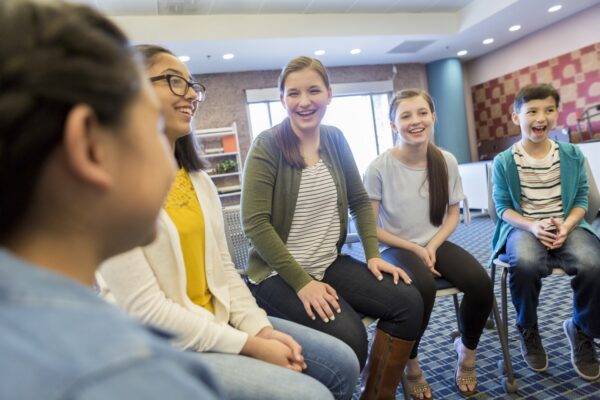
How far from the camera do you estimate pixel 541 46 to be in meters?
5.91

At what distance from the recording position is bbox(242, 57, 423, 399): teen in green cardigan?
120cm

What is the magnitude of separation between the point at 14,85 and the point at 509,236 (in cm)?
182

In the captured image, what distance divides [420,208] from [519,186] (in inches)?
20.2

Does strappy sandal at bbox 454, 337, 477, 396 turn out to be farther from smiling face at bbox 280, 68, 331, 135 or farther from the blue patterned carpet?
smiling face at bbox 280, 68, 331, 135

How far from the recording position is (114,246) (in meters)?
0.41

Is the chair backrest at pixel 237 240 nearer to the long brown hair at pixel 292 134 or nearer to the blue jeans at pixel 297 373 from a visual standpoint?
the long brown hair at pixel 292 134

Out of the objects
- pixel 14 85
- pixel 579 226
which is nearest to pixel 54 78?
pixel 14 85

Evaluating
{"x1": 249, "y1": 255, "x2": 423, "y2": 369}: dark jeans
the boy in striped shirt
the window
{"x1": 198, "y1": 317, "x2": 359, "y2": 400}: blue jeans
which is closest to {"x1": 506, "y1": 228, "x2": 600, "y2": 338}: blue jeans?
the boy in striped shirt

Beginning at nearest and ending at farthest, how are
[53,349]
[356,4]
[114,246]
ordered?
[53,349], [114,246], [356,4]

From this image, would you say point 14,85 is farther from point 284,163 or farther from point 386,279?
point 386,279

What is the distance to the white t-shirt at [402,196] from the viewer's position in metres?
1.63

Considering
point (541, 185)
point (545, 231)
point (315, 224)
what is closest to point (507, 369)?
point (545, 231)

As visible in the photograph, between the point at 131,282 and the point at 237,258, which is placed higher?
the point at 131,282

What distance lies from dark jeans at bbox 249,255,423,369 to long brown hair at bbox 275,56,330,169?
39 centimetres
